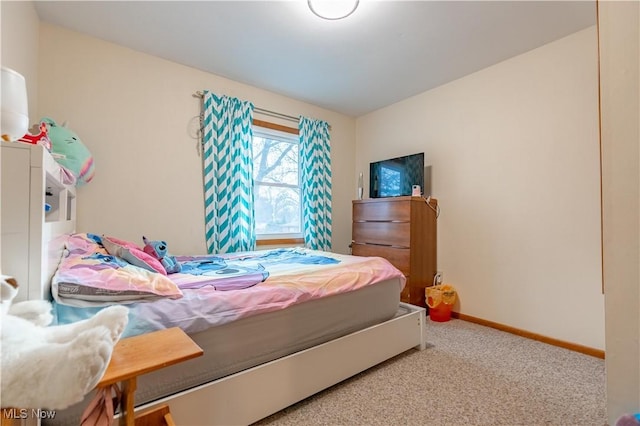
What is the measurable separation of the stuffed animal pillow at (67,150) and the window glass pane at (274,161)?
1497mm

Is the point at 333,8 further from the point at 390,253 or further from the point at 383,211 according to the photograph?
the point at 390,253

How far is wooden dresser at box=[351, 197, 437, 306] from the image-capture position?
2783 millimetres

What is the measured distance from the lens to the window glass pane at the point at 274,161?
3.20 meters

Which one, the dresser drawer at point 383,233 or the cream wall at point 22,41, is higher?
the cream wall at point 22,41

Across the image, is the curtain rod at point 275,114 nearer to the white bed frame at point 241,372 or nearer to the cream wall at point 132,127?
the cream wall at point 132,127

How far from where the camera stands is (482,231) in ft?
8.86

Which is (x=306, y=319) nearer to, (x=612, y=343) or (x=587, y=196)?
(x=612, y=343)

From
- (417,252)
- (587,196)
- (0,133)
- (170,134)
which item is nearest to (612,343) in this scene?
(0,133)

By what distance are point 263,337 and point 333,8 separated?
6.75 ft

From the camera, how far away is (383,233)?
9.98 feet

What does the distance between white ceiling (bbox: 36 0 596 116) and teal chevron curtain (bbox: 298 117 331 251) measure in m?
0.68

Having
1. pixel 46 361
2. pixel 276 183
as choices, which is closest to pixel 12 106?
pixel 46 361

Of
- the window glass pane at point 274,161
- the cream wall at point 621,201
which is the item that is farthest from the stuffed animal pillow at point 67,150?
the cream wall at point 621,201

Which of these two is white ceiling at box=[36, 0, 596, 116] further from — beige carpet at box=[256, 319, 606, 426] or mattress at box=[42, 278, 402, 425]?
beige carpet at box=[256, 319, 606, 426]
